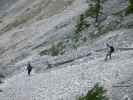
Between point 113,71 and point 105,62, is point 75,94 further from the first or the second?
point 105,62

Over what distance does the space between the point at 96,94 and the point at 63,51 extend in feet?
84.0

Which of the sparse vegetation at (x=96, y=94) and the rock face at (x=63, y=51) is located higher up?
the rock face at (x=63, y=51)

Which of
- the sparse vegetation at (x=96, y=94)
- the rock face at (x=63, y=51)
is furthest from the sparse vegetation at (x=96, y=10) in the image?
the sparse vegetation at (x=96, y=94)

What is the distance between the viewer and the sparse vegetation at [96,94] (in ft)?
81.7

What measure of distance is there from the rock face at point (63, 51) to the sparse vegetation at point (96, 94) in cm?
60

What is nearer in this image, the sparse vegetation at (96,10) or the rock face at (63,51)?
the rock face at (63,51)

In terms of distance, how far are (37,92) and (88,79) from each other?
5523 mm

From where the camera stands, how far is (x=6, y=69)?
56594 millimetres

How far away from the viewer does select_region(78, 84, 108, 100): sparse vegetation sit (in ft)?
81.7

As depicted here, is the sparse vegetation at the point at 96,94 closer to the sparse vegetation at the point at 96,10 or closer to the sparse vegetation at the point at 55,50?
the sparse vegetation at the point at 55,50

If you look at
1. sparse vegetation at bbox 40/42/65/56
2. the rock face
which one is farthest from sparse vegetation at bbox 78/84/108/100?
sparse vegetation at bbox 40/42/65/56

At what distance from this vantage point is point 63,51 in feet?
168

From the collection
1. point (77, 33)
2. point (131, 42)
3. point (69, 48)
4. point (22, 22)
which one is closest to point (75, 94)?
point (131, 42)

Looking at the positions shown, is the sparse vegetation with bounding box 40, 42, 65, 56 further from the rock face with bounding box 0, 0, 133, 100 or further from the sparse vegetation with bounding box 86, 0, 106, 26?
the sparse vegetation with bounding box 86, 0, 106, 26
